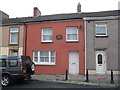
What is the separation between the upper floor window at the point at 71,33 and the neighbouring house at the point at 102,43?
1.13 m

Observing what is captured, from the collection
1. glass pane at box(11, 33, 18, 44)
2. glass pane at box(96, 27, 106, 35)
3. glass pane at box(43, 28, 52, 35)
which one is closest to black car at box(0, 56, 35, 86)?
glass pane at box(43, 28, 52, 35)

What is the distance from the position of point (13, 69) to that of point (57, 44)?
18.1ft

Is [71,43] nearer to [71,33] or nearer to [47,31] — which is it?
[71,33]

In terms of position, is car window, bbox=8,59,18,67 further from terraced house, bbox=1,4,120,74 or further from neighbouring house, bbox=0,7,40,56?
neighbouring house, bbox=0,7,40,56

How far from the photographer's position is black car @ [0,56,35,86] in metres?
7.22

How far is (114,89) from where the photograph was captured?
22.2ft

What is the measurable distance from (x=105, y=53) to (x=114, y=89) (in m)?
5.13

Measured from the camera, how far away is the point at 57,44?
38.9ft

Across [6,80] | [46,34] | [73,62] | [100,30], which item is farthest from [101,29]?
[6,80]

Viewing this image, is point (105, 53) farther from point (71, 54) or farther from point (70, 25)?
point (70, 25)

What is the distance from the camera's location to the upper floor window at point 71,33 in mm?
11930

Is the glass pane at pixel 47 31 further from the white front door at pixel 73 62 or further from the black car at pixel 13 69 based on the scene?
the black car at pixel 13 69

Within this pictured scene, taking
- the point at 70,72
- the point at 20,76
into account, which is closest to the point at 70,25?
the point at 70,72

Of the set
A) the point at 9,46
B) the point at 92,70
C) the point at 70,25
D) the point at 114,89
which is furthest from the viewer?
the point at 9,46
